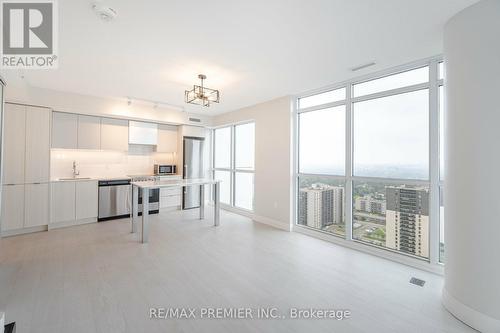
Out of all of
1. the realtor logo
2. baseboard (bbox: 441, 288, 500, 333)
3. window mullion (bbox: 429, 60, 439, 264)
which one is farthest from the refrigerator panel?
baseboard (bbox: 441, 288, 500, 333)

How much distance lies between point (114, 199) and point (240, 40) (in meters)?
4.48

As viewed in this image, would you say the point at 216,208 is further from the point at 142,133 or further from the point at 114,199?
the point at 142,133

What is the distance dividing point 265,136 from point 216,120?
7.42 ft

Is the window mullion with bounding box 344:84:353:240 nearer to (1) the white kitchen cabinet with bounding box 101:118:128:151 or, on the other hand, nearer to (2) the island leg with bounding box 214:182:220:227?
(2) the island leg with bounding box 214:182:220:227

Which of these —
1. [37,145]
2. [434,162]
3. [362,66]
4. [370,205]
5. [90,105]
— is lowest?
[370,205]

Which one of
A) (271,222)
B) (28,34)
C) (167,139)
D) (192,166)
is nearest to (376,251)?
(271,222)

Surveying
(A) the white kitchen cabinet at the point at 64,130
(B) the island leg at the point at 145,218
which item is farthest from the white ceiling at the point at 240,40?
(B) the island leg at the point at 145,218

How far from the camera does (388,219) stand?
11.0 ft

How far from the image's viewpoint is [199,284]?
250 centimetres

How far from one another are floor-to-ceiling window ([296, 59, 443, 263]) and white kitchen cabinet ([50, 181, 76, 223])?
15.3 ft

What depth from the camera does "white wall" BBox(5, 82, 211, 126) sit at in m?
4.04

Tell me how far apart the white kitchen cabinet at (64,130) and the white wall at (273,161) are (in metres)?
3.81

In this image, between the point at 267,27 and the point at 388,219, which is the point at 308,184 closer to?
the point at 388,219

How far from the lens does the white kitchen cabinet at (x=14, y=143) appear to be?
12.8 ft
